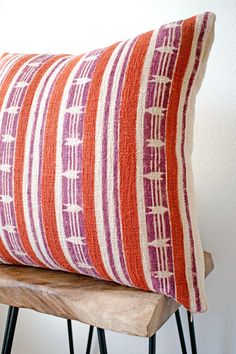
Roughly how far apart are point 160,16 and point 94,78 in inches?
17.2

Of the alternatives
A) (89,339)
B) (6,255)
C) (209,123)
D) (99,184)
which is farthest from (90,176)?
(89,339)

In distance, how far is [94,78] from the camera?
517mm

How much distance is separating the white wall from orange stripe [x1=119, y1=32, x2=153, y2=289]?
386 millimetres

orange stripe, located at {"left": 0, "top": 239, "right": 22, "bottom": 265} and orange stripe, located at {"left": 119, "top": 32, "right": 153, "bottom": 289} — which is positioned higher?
orange stripe, located at {"left": 119, "top": 32, "right": 153, "bottom": 289}

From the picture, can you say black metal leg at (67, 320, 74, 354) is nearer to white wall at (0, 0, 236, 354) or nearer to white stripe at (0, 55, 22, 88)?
white wall at (0, 0, 236, 354)

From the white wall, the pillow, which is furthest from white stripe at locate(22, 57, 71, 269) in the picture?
the white wall

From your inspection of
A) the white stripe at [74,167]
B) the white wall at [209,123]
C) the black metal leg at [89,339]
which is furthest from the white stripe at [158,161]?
the black metal leg at [89,339]

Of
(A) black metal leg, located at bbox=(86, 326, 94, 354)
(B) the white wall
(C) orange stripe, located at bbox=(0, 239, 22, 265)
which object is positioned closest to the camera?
(C) orange stripe, located at bbox=(0, 239, 22, 265)

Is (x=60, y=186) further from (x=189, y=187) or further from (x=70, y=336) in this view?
(x=70, y=336)

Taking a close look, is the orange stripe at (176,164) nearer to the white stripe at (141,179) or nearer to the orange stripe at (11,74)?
the white stripe at (141,179)

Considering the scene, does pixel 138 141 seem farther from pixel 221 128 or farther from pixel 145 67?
pixel 221 128

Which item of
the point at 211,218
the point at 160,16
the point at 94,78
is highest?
the point at 160,16

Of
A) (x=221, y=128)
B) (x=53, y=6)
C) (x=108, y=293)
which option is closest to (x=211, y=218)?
(x=221, y=128)

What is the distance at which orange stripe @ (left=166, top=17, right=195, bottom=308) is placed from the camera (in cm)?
47
